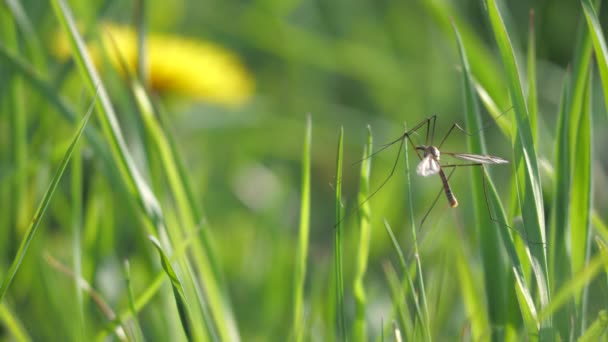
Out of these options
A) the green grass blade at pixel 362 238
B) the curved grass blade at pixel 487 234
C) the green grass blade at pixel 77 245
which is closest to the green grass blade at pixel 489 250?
the curved grass blade at pixel 487 234

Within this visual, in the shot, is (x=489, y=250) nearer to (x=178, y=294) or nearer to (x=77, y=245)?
(x=178, y=294)

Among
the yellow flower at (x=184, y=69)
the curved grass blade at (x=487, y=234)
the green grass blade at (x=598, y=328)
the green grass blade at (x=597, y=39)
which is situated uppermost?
the yellow flower at (x=184, y=69)


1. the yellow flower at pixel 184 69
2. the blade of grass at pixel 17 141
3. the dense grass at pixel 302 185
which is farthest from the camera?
the yellow flower at pixel 184 69

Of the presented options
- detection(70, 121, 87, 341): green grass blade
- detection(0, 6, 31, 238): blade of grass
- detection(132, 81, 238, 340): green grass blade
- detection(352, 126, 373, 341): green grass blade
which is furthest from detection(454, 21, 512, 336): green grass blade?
detection(0, 6, 31, 238): blade of grass

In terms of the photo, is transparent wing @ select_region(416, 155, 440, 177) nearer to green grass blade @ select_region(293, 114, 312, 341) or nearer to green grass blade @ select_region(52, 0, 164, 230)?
green grass blade @ select_region(293, 114, 312, 341)

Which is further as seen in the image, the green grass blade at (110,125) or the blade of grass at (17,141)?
the blade of grass at (17,141)

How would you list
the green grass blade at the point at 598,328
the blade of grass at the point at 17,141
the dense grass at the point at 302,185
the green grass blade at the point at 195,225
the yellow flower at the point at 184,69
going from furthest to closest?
the yellow flower at the point at 184,69 < the blade of grass at the point at 17,141 < the green grass blade at the point at 195,225 < the dense grass at the point at 302,185 < the green grass blade at the point at 598,328

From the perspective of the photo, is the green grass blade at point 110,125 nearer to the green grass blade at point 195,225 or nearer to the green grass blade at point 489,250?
A: the green grass blade at point 195,225
